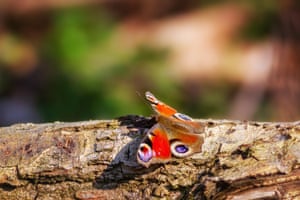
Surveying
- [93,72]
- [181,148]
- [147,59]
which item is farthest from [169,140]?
[147,59]

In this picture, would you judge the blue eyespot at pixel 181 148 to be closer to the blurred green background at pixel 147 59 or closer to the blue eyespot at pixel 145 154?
the blue eyespot at pixel 145 154

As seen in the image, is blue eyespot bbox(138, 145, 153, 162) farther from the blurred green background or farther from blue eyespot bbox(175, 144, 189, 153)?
the blurred green background

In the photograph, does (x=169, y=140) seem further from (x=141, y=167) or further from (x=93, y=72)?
(x=93, y=72)

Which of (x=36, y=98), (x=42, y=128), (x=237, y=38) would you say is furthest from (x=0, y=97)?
(x=42, y=128)

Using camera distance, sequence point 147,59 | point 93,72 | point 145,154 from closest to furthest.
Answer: point 145,154, point 93,72, point 147,59

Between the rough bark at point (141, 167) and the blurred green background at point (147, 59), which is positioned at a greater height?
the blurred green background at point (147, 59)

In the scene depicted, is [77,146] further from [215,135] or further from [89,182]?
[215,135]

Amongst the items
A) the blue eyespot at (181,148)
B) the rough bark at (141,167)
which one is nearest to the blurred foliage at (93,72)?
the rough bark at (141,167)
